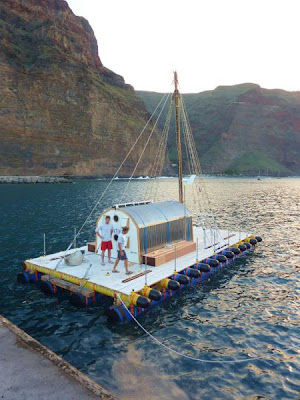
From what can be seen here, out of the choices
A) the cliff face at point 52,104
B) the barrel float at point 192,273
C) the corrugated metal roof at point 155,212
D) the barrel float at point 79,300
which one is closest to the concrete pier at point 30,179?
the cliff face at point 52,104

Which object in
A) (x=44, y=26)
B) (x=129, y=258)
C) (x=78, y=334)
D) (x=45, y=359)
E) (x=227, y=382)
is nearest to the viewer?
(x=45, y=359)

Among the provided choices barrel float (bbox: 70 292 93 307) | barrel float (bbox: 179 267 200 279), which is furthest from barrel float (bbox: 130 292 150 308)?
barrel float (bbox: 179 267 200 279)

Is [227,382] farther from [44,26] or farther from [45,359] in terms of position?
[44,26]

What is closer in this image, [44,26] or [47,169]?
[47,169]

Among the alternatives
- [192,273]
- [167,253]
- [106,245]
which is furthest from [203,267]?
[106,245]

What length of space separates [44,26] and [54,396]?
176 meters

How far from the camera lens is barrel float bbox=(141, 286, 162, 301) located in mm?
15562

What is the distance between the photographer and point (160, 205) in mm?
23234

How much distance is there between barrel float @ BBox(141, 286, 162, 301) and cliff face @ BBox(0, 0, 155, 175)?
386 feet

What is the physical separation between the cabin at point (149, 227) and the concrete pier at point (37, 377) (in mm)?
9514

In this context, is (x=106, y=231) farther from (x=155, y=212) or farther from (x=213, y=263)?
(x=213, y=263)

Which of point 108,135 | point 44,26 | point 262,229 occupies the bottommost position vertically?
point 262,229

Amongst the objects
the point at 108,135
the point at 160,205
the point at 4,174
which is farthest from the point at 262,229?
the point at 108,135

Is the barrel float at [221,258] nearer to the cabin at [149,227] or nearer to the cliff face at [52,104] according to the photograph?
the cabin at [149,227]
